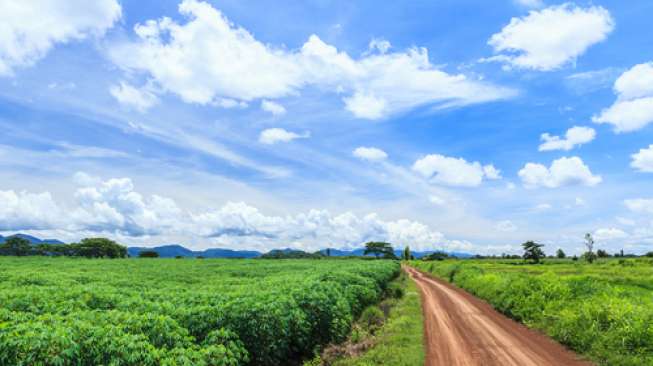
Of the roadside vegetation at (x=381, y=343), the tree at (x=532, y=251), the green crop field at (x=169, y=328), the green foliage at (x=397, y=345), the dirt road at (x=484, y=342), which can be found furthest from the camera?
the tree at (x=532, y=251)

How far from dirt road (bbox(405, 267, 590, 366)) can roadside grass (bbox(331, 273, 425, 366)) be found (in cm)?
45

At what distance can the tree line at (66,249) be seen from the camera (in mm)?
135625

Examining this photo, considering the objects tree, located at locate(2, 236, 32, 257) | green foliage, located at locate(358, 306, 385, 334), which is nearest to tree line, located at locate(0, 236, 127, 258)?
tree, located at locate(2, 236, 32, 257)

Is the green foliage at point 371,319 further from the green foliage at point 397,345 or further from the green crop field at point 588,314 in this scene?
the green crop field at point 588,314

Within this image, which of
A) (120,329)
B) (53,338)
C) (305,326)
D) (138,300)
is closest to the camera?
(53,338)

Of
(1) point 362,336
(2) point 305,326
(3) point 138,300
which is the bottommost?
(1) point 362,336

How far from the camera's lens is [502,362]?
13.7m

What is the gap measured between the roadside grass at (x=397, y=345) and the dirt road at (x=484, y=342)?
1.48 feet

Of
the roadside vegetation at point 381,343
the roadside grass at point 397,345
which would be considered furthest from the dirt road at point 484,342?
the roadside vegetation at point 381,343

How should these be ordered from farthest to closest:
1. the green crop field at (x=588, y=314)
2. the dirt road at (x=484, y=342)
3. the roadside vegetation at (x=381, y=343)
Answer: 1. the green crop field at (x=588, y=314)
2. the dirt road at (x=484, y=342)
3. the roadside vegetation at (x=381, y=343)

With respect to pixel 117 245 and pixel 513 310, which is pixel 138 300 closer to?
pixel 513 310

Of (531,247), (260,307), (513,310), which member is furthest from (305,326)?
(531,247)

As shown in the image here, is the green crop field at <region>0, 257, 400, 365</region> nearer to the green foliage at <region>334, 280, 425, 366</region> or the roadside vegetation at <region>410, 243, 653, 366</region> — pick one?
the green foliage at <region>334, 280, 425, 366</region>

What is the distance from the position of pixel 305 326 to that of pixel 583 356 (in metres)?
11.4
